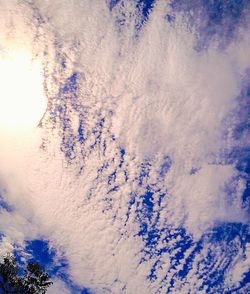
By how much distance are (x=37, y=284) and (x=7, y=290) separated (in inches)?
110

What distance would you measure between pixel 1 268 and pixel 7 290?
2.15m

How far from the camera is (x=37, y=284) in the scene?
29.6 metres

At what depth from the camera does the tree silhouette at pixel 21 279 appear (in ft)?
Result: 94.2

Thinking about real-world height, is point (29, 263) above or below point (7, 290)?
above

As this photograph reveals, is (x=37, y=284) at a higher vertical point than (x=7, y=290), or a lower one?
higher

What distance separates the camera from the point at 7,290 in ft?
93.4

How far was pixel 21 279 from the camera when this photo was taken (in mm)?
29266

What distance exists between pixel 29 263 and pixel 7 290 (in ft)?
9.95

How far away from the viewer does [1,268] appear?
2920 cm

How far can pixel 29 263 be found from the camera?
30.3 metres

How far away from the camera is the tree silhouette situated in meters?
28.7

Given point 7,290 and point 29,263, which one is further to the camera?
point 29,263
